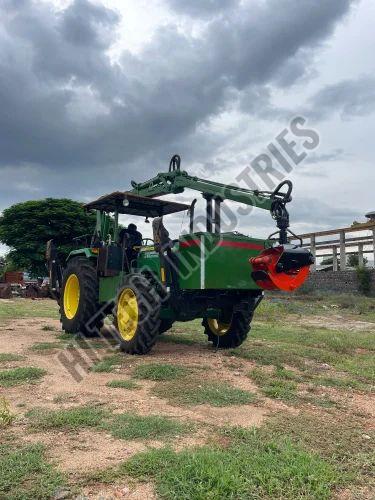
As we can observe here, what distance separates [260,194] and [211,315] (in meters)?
2.21

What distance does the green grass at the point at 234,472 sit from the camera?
289 cm

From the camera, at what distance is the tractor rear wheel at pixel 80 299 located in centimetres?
883

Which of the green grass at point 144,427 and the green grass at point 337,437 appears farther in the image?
the green grass at point 144,427

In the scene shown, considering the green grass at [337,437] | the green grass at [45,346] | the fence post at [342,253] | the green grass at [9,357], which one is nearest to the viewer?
the green grass at [337,437]

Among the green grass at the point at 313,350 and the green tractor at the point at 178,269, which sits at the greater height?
the green tractor at the point at 178,269

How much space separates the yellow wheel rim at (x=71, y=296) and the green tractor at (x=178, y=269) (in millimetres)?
407

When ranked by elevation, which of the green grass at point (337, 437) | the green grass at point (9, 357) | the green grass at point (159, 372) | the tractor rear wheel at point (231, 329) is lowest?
the green grass at point (337, 437)

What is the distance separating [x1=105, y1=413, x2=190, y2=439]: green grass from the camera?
382cm

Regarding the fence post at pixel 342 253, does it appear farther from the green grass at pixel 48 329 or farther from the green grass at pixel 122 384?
the green grass at pixel 122 384

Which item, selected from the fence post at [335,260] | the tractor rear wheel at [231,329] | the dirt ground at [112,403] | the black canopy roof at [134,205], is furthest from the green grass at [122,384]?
the fence post at [335,260]

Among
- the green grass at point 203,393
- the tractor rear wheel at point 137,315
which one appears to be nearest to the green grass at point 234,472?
the green grass at point 203,393

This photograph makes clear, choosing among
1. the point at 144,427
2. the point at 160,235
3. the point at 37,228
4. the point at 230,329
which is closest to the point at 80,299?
the point at 160,235

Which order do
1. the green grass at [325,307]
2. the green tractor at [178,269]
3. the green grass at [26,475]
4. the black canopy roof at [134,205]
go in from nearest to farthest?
the green grass at [26,475]
the green tractor at [178,269]
the black canopy roof at [134,205]
the green grass at [325,307]

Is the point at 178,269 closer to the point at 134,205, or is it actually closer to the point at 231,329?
the point at 231,329
